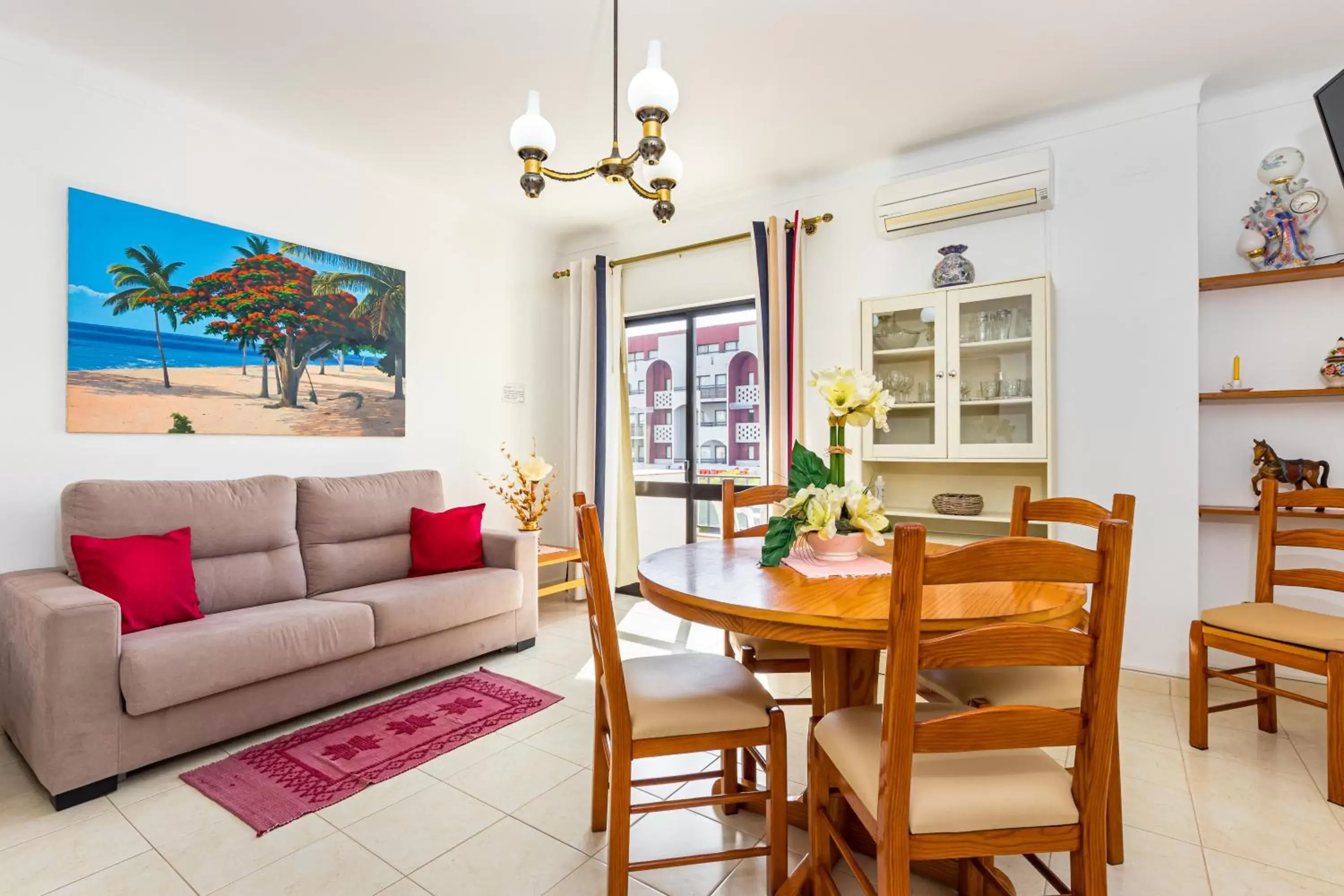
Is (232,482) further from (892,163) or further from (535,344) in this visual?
(892,163)

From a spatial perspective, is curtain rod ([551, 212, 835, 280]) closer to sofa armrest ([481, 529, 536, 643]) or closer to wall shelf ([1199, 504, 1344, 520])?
sofa armrest ([481, 529, 536, 643])

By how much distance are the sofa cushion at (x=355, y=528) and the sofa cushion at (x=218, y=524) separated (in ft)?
0.23

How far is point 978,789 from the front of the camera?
1154mm

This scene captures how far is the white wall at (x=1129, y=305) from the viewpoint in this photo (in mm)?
2922

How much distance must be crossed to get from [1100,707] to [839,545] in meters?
0.82

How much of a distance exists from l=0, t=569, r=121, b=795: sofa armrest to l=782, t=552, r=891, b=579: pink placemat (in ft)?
7.09

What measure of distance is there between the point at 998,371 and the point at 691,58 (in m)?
2.03

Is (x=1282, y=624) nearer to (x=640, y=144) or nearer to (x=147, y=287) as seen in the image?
(x=640, y=144)

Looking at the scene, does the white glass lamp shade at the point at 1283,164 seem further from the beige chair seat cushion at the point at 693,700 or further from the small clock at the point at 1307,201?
the beige chair seat cushion at the point at 693,700

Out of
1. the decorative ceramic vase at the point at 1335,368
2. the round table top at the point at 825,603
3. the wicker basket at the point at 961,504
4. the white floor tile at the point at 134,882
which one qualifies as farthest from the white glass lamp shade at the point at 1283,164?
the white floor tile at the point at 134,882

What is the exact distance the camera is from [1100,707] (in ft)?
3.73

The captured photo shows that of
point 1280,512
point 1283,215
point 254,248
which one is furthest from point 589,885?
point 1283,215

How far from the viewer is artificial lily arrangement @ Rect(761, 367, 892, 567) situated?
1.79m

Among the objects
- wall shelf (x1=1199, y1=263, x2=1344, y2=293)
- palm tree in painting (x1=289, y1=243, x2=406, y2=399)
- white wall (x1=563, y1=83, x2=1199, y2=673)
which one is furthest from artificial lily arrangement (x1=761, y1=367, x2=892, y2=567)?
palm tree in painting (x1=289, y1=243, x2=406, y2=399)
